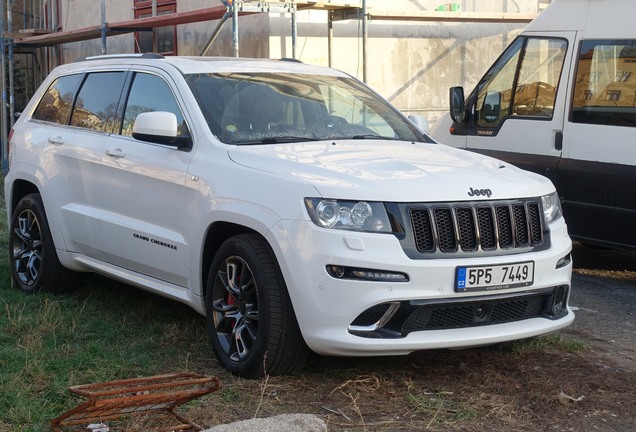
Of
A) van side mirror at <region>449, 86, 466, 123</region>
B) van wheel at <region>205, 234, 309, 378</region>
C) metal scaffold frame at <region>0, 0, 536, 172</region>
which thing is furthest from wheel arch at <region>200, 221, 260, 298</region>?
metal scaffold frame at <region>0, 0, 536, 172</region>

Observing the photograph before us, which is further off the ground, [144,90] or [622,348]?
[144,90]

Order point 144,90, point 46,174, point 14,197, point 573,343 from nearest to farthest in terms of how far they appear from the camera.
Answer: point 573,343 → point 144,90 → point 46,174 → point 14,197

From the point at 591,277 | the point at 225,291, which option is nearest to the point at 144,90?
the point at 225,291

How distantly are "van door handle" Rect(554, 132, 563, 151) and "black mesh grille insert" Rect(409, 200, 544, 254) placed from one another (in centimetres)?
298

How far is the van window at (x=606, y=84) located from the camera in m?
7.62

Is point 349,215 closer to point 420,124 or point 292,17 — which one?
point 420,124

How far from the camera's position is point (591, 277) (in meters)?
8.31

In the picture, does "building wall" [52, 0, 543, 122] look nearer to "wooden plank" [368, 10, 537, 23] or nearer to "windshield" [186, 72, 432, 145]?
"wooden plank" [368, 10, 537, 23]

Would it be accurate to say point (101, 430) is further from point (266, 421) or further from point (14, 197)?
point (14, 197)

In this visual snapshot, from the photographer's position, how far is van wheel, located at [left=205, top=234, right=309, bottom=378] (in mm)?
4934

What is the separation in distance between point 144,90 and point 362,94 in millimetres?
1461

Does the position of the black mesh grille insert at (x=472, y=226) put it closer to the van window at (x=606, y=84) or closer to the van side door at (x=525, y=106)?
the van window at (x=606, y=84)

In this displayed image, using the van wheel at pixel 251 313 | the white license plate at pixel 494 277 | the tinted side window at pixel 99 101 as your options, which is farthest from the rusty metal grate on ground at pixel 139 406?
the tinted side window at pixel 99 101

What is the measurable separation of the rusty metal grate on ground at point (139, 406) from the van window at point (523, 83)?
4.62 metres
